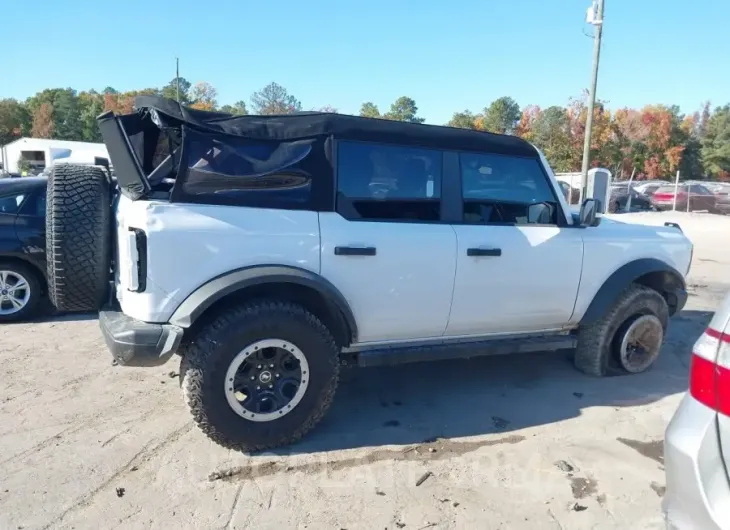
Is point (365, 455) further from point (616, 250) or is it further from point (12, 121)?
point (12, 121)

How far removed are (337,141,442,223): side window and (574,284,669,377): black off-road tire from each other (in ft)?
6.10

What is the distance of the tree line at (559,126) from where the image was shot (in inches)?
1505

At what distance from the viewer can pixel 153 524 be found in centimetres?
274

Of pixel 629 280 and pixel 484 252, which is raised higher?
pixel 484 252

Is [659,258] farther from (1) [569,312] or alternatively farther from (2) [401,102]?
(2) [401,102]

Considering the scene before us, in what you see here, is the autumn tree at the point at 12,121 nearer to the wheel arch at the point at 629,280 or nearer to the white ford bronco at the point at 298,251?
the white ford bronco at the point at 298,251

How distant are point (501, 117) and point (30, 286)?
6692 cm

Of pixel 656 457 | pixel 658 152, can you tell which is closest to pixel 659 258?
pixel 656 457

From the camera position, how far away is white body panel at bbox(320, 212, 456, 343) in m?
3.53

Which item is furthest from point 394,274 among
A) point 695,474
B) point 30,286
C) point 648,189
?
point 648,189

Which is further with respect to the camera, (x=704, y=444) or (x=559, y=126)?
(x=559, y=126)

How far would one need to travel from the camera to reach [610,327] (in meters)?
4.64

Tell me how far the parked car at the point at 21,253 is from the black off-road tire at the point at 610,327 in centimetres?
578

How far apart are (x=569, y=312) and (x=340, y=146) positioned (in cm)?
229
